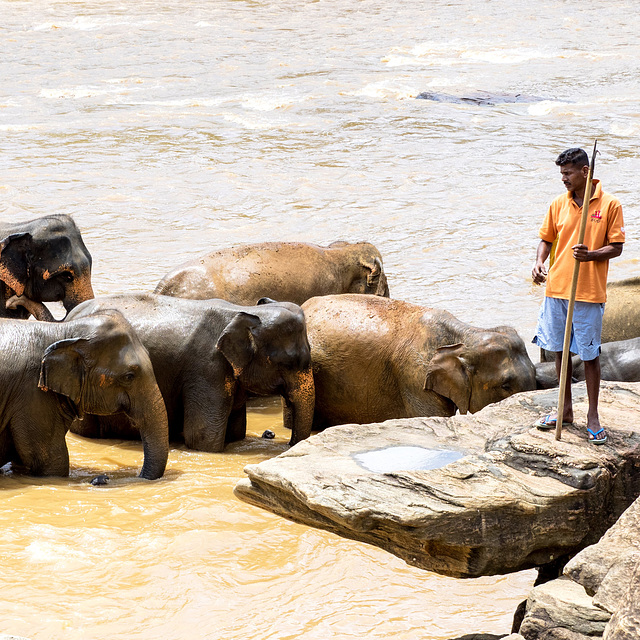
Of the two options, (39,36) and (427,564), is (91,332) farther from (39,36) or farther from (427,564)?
(39,36)

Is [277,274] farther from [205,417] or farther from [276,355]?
[205,417]

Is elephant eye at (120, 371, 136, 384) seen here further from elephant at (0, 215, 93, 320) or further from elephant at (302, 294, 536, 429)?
elephant at (0, 215, 93, 320)

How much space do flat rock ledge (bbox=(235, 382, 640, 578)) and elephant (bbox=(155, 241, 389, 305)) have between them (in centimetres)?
301

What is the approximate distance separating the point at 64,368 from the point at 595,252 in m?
2.87

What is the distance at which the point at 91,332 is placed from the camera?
590cm

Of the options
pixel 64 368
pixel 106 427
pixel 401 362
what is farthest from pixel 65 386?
pixel 401 362

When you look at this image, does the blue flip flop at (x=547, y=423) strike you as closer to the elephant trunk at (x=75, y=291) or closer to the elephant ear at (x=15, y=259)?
the elephant trunk at (x=75, y=291)

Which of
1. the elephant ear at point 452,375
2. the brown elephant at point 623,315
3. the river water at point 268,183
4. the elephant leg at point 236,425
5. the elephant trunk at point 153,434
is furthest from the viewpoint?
the brown elephant at point 623,315

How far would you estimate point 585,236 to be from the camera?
16.1ft

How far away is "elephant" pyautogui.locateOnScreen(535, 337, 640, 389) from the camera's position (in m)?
7.07

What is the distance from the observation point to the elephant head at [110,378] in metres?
5.86

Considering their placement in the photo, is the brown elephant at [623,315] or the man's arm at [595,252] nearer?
the man's arm at [595,252]

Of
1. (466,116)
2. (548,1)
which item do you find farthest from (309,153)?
(548,1)

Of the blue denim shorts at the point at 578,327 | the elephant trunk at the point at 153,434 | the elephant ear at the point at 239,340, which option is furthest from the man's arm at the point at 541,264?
the elephant trunk at the point at 153,434
